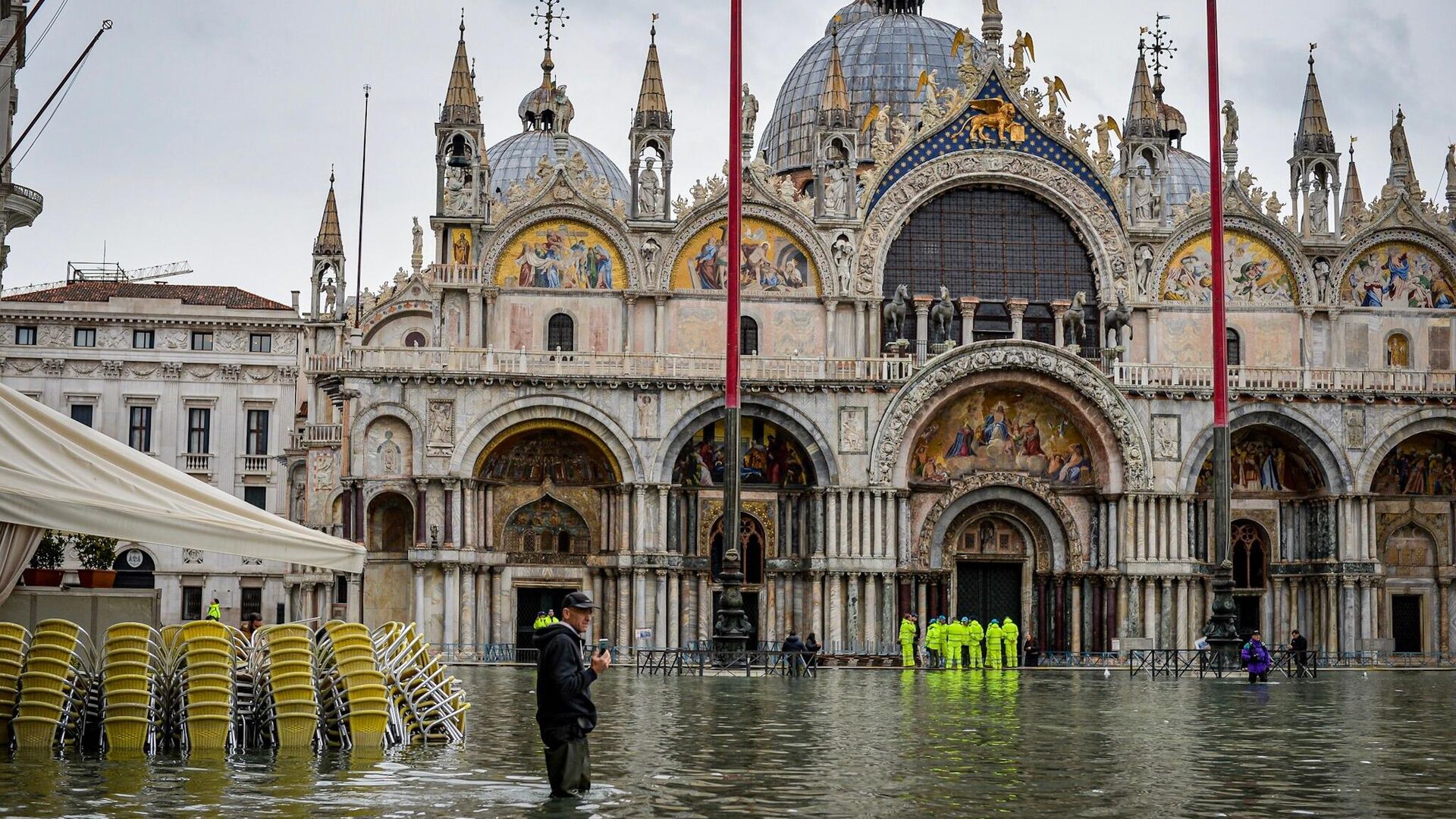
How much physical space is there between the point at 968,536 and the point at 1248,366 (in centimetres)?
901

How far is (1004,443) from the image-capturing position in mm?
54656

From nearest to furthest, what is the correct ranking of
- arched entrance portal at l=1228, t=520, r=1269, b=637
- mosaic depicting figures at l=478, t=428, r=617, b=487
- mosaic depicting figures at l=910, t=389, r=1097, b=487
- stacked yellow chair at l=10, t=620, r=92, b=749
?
stacked yellow chair at l=10, t=620, r=92, b=749
mosaic depicting figures at l=478, t=428, r=617, b=487
mosaic depicting figures at l=910, t=389, r=1097, b=487
arched entrance portal at l=1228, t=520, r=1269, b=637

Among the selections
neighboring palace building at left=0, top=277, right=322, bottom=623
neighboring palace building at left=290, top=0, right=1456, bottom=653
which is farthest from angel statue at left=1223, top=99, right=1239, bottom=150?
neighboring palace building at left=0, top=277, right=322, bottom=623

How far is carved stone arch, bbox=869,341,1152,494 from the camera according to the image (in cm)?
5241

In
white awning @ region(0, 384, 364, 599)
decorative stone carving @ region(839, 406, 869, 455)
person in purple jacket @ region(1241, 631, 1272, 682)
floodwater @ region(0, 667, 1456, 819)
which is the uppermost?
decorative stone carving @ region(839, 406, 869, 455)

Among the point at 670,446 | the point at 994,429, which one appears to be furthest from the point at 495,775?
the point at 994,429

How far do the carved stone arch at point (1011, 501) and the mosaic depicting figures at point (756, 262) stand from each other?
6.90 m

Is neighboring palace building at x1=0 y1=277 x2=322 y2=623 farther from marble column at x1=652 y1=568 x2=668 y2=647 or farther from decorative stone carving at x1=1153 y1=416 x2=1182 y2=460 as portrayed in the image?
decorative stone carving at x1=1153 y1=416 x2=1182 y2=460

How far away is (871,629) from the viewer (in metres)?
52.2

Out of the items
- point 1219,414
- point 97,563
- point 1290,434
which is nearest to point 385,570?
point 97,563

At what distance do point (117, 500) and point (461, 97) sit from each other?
1537 inches

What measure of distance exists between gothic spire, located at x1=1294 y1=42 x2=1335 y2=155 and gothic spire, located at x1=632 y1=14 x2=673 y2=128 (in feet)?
60.8

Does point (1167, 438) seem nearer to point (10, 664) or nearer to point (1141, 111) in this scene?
point (1141, 111)

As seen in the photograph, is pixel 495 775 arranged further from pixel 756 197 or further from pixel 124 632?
pixel 756 197
